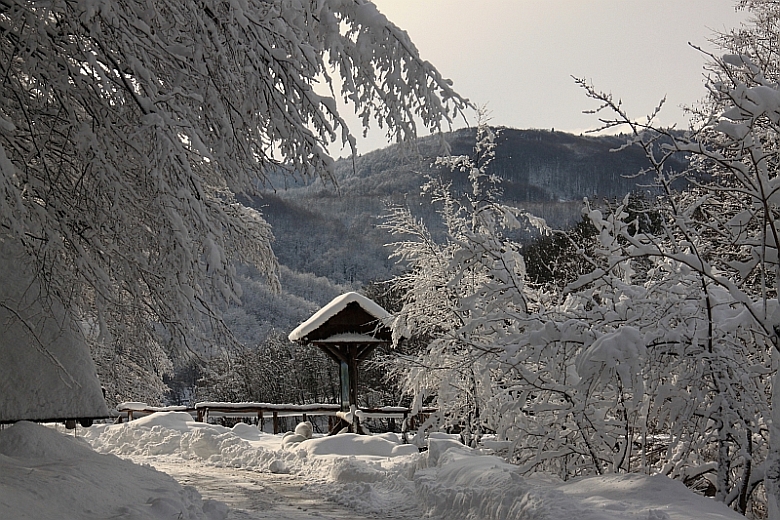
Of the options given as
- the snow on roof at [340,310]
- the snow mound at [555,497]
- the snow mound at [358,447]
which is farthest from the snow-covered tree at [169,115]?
the snow on roof at [340,310]

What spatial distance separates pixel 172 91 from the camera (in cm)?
480

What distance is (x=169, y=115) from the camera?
15.7 feet

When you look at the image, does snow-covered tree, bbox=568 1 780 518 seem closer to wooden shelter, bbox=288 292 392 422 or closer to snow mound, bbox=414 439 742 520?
snow mound, bbox=414 439 742 520

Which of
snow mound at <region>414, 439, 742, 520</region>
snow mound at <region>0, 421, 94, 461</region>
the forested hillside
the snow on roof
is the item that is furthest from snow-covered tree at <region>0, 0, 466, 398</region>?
the forested hillside

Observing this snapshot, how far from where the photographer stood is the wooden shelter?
1725cm

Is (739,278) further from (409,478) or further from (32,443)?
(409,478)

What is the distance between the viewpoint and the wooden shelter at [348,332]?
17250 mm

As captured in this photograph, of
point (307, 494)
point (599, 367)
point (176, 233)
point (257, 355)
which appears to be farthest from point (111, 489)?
point (257, 355)

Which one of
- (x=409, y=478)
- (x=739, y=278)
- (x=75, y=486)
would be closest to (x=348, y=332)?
(x=409, y=478)

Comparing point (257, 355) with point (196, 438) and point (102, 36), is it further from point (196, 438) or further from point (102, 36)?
point (102, 36)

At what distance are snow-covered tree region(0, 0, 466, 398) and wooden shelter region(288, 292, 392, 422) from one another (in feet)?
36.5

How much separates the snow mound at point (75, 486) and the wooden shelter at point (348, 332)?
9051 mm

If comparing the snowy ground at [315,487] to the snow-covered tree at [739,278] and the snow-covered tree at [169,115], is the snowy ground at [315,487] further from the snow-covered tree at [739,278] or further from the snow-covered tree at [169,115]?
the snow-covered tree at [169,115]

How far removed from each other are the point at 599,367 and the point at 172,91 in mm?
Answer: 3429
